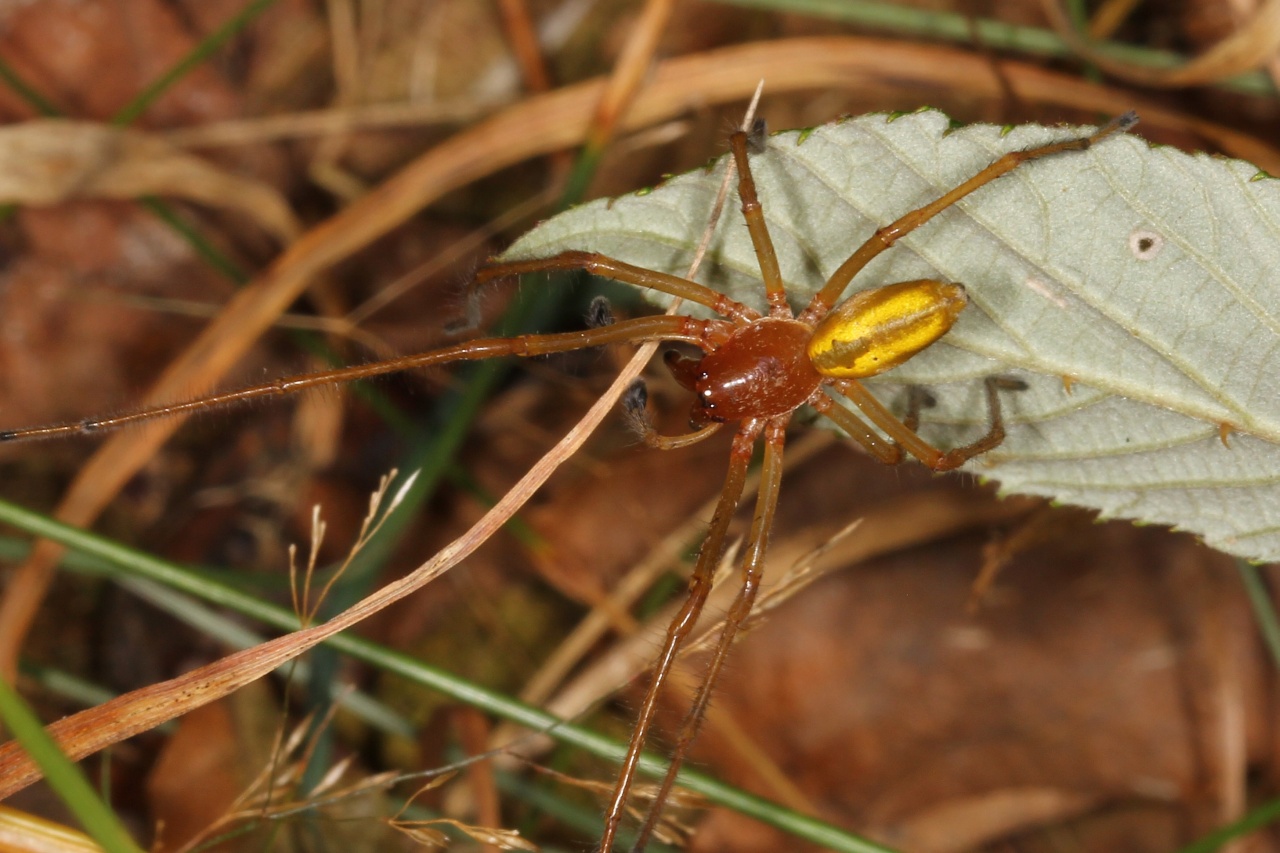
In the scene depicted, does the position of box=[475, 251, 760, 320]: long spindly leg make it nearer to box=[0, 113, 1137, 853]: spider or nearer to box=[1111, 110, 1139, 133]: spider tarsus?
box=[0, 113, 1137, 853]: spider

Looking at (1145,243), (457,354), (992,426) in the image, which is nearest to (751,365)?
(992,426)

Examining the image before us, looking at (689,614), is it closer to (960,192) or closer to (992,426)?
(992,426)

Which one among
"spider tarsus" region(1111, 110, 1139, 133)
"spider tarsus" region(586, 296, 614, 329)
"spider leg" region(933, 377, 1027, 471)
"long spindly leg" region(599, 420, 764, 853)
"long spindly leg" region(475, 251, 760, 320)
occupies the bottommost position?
"long spindly leg" region(599, 420, 764, 853)

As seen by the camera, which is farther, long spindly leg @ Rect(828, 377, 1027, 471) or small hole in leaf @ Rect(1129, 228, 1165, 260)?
long spindly leg @ Rect(828, 377, 1027, 471)

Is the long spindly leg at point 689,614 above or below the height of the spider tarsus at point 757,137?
below

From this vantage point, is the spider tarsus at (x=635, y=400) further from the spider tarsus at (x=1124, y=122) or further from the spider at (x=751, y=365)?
the spider tarsus at (x=1124, y=122)

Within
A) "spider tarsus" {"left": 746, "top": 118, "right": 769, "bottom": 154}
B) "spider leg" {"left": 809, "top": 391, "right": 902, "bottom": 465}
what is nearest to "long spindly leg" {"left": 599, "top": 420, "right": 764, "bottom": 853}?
"spider leg" {"left": 809, "top": 391, "right": 902, "bottom": 465}

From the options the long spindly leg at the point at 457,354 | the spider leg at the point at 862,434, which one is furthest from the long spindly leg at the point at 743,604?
the long spindly leg at the point at 457,354
